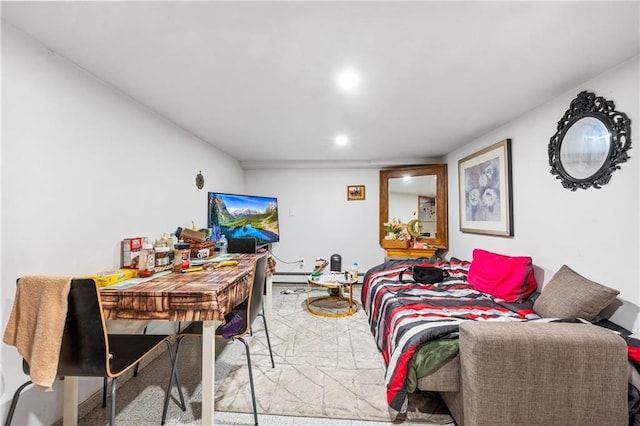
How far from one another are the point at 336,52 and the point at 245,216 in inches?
119

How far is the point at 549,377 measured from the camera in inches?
47.6

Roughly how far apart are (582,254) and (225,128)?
3388mm

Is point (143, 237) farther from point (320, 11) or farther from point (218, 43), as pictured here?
point (320, 11)

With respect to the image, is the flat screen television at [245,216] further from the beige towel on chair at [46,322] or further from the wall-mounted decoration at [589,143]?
the wall-mounted decoration at [589,143]

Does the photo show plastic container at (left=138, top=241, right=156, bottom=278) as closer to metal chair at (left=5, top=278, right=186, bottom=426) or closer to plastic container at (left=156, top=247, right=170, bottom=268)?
plastic container at (left=156, top=247, right=170, bottom=268)

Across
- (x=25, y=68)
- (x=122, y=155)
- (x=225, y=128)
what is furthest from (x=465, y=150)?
(x=25, y=68)

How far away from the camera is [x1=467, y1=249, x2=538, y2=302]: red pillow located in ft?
7.07

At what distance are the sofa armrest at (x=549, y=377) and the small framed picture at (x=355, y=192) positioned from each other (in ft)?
11.5

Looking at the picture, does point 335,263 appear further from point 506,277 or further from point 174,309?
point 174,309

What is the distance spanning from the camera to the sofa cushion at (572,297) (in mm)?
1556

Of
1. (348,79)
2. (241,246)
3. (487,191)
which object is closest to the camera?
(348,79)

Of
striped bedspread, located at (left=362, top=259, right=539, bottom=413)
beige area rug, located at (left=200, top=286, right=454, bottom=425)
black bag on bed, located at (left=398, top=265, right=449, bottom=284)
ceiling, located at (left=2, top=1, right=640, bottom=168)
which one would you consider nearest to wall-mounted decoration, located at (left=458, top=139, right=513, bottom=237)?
ceiling, located at (left=2, top=1, right=640, bottom=168)

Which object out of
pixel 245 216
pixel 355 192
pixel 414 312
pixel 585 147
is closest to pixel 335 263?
pixel 355 192

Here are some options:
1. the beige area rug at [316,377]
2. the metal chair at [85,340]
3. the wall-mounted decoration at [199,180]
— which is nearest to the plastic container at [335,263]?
the beige area rug at [316,377]
